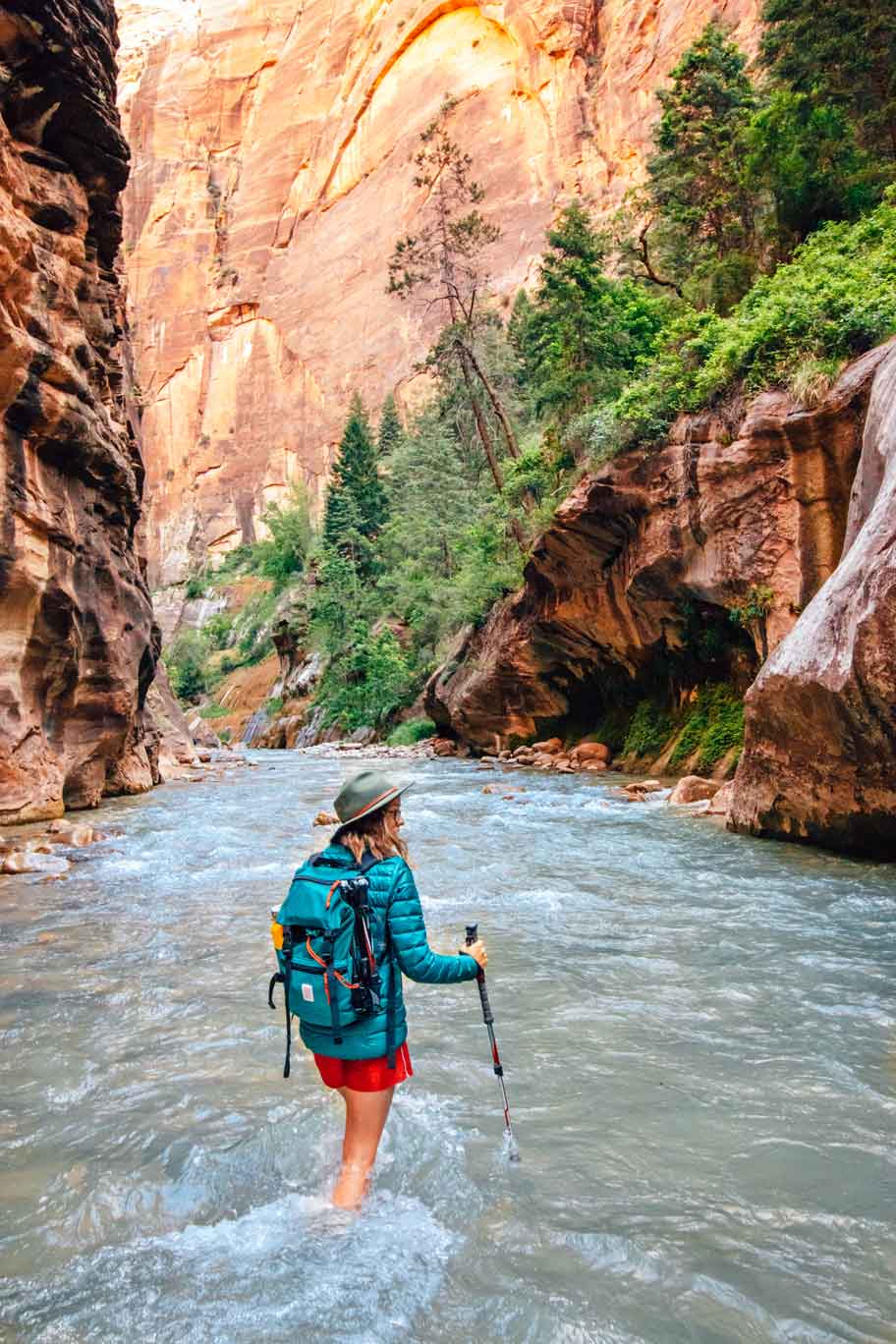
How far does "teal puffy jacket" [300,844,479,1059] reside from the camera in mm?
2748

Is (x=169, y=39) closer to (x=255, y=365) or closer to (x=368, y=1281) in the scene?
(x=255, y=365)

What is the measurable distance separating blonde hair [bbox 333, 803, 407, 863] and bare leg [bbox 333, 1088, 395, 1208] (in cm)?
81

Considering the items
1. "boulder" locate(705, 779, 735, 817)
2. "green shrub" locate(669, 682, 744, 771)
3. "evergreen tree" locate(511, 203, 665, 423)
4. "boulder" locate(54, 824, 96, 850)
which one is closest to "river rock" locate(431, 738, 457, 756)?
"evergreen tree" locate(511, 203, 665, 423)

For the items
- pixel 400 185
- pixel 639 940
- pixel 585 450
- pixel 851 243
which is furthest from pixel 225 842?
pixel 400 185

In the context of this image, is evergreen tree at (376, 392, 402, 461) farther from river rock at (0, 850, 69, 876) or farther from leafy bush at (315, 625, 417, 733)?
river rock at (0, 850, 69, 876)

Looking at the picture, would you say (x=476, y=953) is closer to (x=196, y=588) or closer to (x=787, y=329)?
(x=787, y=329)

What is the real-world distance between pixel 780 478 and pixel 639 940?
857 cm

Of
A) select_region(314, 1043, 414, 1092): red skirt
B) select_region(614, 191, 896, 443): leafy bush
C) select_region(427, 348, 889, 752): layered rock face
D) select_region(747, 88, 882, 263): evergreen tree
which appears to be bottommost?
select_region(314, 1043, 414, 1092): red skirt

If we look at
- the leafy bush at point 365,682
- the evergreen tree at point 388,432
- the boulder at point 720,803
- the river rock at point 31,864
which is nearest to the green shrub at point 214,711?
the leafy bush at point 365,682

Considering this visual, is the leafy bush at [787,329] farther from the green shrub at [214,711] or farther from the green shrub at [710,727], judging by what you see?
the green shrub at [214,711]

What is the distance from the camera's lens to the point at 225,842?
34.7 feet

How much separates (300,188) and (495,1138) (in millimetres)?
82236

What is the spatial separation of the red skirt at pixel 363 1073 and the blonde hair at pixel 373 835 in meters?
0.67

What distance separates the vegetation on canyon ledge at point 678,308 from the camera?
13031 millimetres
